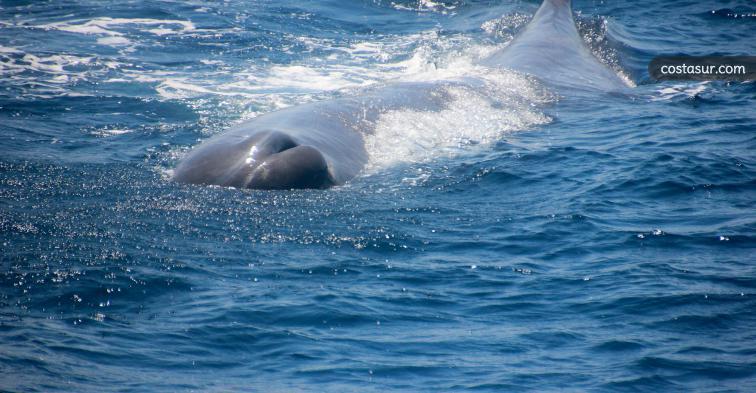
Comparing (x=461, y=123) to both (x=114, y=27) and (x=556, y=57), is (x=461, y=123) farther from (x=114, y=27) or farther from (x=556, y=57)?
(x=114, y=27)

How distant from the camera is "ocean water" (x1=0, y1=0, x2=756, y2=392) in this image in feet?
25.6

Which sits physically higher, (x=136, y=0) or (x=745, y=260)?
(x=136, y=0)

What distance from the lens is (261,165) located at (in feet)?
41.0

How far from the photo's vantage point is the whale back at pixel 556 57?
67.7ft

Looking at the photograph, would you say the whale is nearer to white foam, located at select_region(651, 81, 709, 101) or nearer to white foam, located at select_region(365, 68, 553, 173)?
white foam, located at select_region(365, 68, 553, 173)

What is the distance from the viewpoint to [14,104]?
55.9ft

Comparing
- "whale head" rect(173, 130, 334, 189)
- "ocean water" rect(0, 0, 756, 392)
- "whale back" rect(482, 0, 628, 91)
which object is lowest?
"ocean water" rect(0, 0, 756, 392)

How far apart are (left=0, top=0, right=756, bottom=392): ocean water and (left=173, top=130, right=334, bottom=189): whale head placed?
→ 0.27m

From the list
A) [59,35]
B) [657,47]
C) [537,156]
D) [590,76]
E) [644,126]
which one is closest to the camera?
[537,156]

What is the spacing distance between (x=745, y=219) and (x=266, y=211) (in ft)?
21.0

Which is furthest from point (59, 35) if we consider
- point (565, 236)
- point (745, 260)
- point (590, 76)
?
point (745, 260)

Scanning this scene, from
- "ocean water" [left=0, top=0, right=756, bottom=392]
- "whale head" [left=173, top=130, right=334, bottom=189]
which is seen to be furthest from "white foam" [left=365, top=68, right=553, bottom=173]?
"whale head" [left=173, top=130, right=334, bottom=189]

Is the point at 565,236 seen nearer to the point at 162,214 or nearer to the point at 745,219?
the point at 745,219

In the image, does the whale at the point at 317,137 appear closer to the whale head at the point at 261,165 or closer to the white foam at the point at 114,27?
the whale head at the point at 261,165
